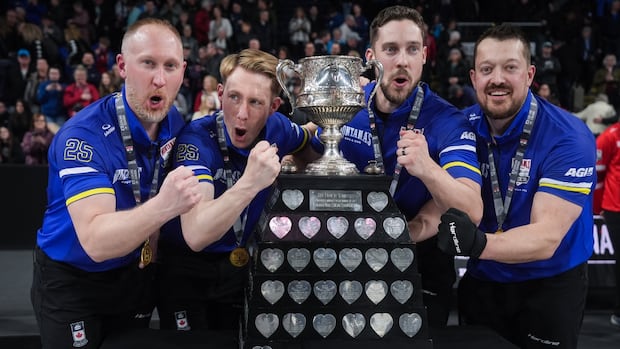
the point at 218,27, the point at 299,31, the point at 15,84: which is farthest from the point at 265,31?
the point at 15,84

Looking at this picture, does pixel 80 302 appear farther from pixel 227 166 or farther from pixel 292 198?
pixel 292 198

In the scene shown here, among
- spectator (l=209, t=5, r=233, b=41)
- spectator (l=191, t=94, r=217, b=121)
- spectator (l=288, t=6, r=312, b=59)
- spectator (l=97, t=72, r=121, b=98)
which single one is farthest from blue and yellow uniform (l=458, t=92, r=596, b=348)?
spectator (l=288, t=6, r=312, b=59)

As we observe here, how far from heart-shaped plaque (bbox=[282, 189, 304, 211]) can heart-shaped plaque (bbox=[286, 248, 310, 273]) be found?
0.52ft

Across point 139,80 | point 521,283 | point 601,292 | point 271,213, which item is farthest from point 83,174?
point 601,292

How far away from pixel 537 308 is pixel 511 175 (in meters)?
0.68

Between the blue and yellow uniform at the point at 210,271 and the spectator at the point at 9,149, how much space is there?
26.1ft

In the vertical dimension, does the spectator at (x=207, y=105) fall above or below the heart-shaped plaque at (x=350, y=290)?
above

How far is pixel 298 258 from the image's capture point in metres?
2.80

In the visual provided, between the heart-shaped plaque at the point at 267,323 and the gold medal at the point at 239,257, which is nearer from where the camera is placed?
the heart-shaped plaque at the point at 267,323

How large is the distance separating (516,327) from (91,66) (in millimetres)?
10798

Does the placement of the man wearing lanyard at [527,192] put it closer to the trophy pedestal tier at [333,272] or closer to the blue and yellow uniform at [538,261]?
the blue and yellow uniform at [538,261]

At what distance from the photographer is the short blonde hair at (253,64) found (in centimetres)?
368

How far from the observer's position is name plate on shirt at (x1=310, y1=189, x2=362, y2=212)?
2.84 m

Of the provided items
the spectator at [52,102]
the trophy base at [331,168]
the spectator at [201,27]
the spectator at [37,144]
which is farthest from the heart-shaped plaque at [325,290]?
the spectator at [201,27]
